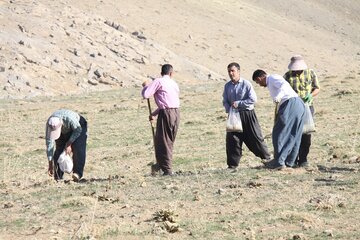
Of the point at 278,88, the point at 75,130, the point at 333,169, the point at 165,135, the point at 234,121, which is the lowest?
the point at 75,130

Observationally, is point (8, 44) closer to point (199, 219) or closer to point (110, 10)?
point (110, 10)

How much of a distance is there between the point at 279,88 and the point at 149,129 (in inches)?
345

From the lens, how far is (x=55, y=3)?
39812 millimetres

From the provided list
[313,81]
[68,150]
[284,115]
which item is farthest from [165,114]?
[313,81]

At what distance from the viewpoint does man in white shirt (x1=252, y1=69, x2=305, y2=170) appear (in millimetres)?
9094

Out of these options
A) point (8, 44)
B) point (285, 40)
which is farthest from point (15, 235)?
point (285, 40)

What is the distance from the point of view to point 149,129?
1759 cm

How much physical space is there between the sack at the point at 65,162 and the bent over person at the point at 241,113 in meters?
2.19

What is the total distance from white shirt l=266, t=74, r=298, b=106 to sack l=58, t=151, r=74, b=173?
2.82 meters

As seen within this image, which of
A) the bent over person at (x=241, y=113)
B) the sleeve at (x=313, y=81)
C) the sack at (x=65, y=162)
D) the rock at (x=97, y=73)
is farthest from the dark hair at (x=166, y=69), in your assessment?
the rock at (x=97, y=73)

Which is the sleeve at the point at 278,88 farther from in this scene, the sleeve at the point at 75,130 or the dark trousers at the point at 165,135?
the sleeve at the point at 75,130

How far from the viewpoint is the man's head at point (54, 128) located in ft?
30.0

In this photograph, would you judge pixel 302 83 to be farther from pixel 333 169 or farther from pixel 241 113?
pixel 333 169

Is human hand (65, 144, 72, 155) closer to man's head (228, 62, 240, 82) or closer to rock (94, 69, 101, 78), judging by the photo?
man's head (228, 62, 240, 82)
